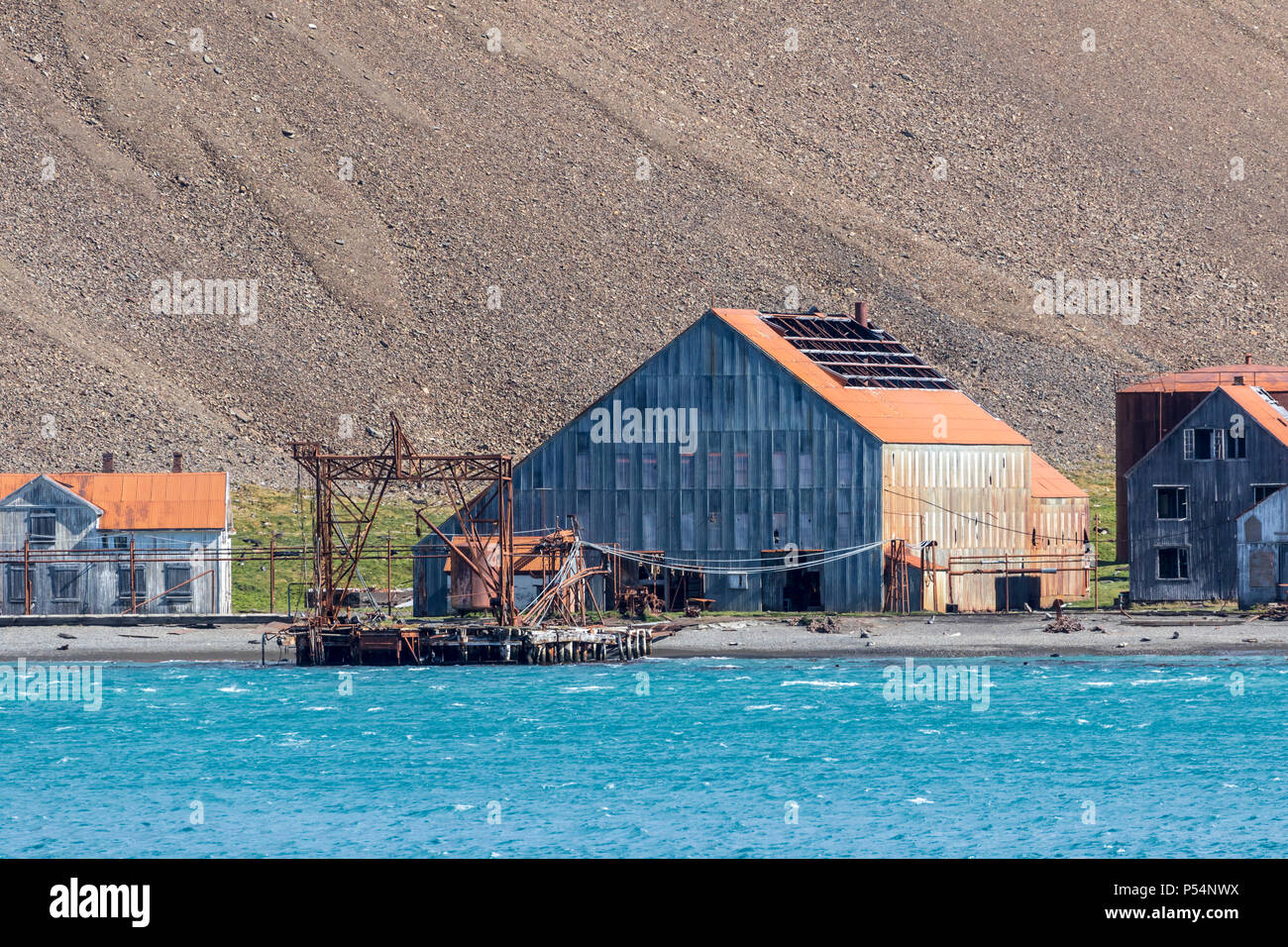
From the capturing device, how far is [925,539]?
227 ft

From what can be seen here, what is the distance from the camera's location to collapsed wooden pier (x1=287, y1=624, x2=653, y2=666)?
62062mm

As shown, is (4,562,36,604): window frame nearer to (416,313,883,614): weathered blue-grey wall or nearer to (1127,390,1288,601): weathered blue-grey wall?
(416,313,883,614): weathered blue-grey wall

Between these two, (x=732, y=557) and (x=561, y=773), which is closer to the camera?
(x=561, y=773)

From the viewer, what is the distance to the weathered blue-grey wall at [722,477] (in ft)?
225

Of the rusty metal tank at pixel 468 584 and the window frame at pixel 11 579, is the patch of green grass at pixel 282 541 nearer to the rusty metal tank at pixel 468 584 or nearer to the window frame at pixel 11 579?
the rusty metal tank at pixel 468 584

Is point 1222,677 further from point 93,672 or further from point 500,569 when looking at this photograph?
point 93,672

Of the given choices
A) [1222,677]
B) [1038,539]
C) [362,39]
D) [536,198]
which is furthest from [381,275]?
[1222,677]

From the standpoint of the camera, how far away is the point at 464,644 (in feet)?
202

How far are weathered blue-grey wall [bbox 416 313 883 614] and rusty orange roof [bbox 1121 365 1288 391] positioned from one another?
2307 cm

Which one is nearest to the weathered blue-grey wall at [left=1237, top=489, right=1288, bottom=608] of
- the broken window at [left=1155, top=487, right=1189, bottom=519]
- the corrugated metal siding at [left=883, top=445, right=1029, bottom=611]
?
the broken window at [left=1155, top=487, right=1189, bottom=519]

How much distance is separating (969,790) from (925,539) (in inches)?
1032

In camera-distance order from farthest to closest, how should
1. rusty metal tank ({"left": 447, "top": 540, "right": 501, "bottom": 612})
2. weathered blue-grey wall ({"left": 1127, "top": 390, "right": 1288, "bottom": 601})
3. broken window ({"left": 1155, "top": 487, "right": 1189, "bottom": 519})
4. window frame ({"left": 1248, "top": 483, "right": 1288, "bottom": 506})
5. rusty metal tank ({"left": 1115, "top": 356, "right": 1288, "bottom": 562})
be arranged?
1. rusty metal tank ({"left": 1115, "top": 356, "right": 1288, "bottom": 562})
2. broken window ({"left": 1155, "top": 487, "right": 1189, "bottom": 519})
3. weathered blue-grey wall ({"left": 1127, "top": 390, "right": 1288, "bottom": 601})
4. window frame ({"left": 1248, "top": 483, "right": 1288, "bottom": 506})
5. rusty metal tank ({"left": 447, "top": 540, "right": 501, "bottom": 612})

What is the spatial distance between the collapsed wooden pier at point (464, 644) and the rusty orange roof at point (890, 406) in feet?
37.4

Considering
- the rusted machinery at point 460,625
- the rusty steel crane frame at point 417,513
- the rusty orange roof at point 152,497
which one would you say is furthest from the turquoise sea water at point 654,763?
the rusty orange roof at point 152,497
